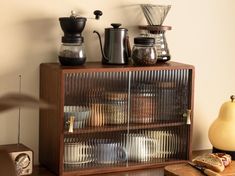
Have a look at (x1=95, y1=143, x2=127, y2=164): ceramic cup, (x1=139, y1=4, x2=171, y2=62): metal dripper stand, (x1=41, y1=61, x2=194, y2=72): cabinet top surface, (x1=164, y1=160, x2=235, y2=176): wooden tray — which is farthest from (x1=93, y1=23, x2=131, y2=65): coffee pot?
(x1=164, y1=160, x2=235, y2=176): wooden tray

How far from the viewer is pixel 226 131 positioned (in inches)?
64.0

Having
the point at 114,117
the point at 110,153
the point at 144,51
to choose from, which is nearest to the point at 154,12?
the point at 144,51

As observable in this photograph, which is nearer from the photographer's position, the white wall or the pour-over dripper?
the white wall

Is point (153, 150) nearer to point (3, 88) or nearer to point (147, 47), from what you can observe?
point (147, 47)

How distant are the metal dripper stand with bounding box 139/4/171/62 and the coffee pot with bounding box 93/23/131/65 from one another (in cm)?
15

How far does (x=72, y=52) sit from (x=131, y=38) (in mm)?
347

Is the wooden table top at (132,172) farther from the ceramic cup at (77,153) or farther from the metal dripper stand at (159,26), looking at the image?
the metal dripper stand at (159,26)

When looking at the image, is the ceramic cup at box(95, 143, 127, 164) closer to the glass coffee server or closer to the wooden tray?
the glass coffee server

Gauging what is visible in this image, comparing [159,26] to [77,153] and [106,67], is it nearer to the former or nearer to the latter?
[106,67]

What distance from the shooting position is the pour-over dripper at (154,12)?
1.62 m

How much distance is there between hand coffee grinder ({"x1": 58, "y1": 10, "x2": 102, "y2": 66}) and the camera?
1.40 meters

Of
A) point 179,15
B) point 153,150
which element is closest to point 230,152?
point 153,150

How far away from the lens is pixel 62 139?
137 cm

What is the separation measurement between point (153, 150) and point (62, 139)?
41 cm
